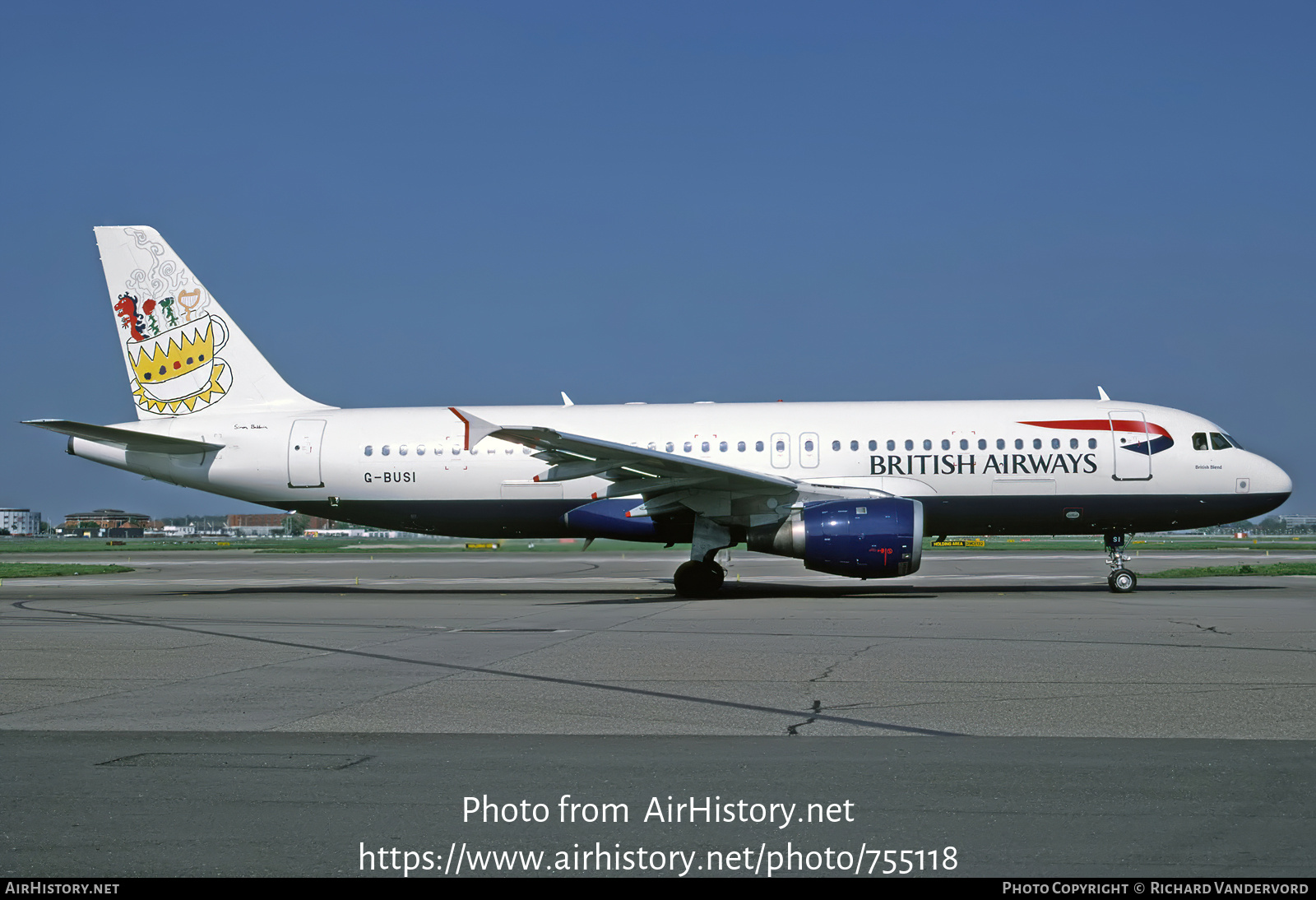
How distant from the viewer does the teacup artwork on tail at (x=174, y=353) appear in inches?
939

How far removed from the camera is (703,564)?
67.8 feet

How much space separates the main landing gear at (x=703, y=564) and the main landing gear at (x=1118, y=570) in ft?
24.0

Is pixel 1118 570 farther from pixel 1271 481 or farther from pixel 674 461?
pixel 674 461

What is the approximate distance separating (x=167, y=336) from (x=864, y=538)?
1599 centimetres

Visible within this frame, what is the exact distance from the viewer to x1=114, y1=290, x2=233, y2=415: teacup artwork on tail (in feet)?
78.3

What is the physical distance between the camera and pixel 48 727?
7125 mm

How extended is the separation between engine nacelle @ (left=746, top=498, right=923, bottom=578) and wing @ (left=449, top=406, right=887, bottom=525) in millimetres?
1034

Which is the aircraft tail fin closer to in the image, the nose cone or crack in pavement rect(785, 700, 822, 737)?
crack in pavement rect(785, 700, 822, 737)

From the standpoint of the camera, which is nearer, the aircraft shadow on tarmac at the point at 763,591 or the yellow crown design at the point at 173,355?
the aircraft shadow on tarmac at the point at 763,591

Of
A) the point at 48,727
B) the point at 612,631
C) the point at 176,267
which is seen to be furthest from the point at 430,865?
the point at 176,267

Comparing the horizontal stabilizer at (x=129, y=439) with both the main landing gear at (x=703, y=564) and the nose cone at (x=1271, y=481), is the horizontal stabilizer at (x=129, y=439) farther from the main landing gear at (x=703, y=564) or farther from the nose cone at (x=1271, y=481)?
the nose cone at (x=1271, y=481)

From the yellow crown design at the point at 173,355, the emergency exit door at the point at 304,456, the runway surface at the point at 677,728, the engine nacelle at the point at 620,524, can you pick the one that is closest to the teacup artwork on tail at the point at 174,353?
the yellow crown design at the point at 173,355
